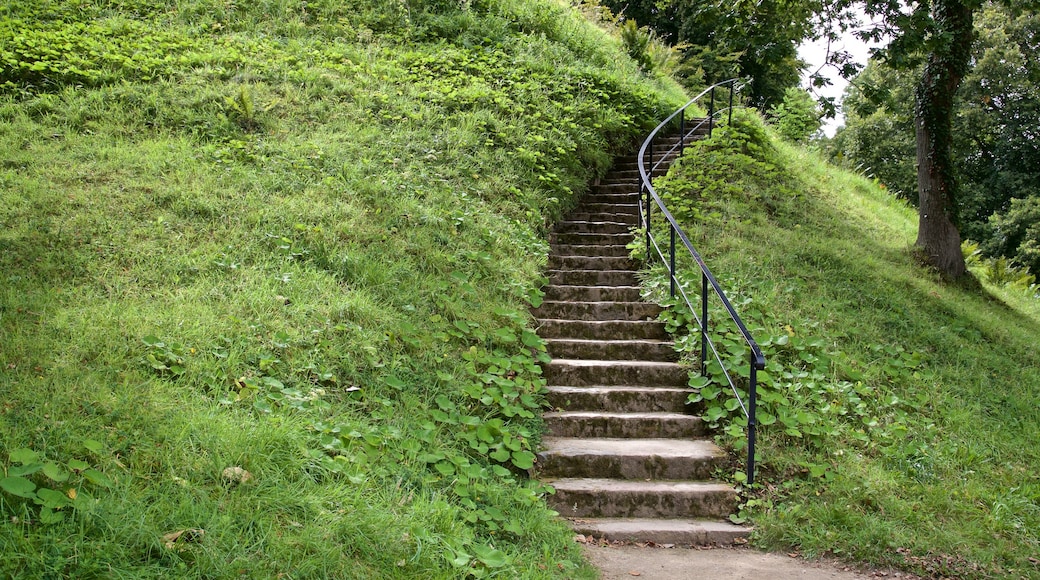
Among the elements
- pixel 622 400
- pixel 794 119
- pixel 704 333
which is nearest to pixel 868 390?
pixel 704 333

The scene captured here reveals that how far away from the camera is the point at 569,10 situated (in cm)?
1556

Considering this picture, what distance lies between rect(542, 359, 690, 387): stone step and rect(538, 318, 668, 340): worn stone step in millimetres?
A: 649

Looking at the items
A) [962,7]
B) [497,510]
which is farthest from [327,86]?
[962,7]

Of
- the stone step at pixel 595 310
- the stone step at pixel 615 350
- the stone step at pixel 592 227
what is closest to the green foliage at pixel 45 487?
the stone step at pixel 615 350

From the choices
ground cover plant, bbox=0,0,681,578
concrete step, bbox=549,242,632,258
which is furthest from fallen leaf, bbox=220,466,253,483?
concrete step, bbox=549,242,632,258

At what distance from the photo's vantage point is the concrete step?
8.14 m

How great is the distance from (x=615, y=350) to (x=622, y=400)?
76 cm

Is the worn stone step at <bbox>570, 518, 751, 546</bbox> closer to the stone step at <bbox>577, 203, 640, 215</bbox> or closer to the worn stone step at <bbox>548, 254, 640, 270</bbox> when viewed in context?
the worn stone step at <bbox>548, 254, 640, 270</bbox>

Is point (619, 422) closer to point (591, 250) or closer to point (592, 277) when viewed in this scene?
point (592, 277)

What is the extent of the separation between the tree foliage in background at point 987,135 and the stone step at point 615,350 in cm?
1822

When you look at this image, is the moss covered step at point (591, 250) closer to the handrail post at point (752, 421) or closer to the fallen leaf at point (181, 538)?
the handrail post at point (752, 421)

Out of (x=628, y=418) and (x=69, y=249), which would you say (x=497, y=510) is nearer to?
(x=628, y=418)

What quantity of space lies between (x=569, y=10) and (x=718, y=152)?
22.5ft

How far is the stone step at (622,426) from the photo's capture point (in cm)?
516
